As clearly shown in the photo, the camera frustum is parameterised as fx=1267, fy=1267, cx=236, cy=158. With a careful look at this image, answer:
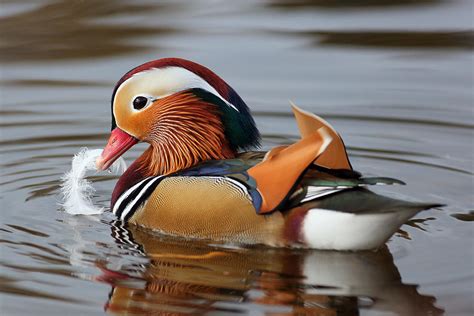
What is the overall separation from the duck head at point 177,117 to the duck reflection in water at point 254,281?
23.0 inches

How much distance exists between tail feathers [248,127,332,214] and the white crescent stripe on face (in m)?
0.57

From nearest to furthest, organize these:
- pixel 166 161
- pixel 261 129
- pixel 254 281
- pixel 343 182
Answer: pixel 254 281 → pixel 343 182 → pixel 166 161 → pixel 261 129

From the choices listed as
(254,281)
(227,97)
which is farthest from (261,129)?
(254,281)

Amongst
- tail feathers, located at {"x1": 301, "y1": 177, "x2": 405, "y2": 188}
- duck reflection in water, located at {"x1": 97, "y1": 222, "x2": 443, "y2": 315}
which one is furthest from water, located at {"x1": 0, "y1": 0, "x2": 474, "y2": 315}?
tail feathers, located at {"x1": 301, "y1": 177, "x2": 405, "y2": 188}

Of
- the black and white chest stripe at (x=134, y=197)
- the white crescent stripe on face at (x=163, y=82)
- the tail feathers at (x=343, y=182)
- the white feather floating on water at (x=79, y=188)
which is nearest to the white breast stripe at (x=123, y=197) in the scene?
the black and white chest stripe at (x=134, y=197)

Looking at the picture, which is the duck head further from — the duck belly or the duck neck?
the duck belly

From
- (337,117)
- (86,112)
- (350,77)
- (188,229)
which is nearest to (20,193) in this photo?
(188,229)

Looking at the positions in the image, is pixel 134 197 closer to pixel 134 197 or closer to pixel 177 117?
pixel 134 197

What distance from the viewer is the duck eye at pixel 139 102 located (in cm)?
618

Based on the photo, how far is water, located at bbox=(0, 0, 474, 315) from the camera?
509cm

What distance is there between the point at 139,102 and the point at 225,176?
68cm

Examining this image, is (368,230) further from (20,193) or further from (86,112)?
(86,112)

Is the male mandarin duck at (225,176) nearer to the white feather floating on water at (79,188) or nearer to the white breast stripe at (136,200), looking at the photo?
the white breast stripe at (136,200)

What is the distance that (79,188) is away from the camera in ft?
20.9
